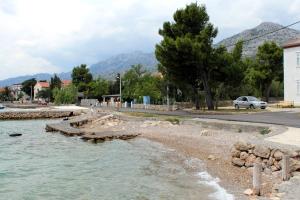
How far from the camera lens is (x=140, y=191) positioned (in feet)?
52.1

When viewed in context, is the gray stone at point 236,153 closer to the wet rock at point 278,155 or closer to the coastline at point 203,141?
the coastline at point 203,141

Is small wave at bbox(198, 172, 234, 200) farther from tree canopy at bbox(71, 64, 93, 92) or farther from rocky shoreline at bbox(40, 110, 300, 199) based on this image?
tree canopy at bbox(71, 64, 93, 92)

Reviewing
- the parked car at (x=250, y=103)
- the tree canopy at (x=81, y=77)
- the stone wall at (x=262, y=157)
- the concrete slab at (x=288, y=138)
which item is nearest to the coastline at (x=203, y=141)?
the stone wall at (x=262, y=157)

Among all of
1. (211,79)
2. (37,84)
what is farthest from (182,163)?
(37,84)

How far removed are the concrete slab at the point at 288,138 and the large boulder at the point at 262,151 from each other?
Result: 155 cm

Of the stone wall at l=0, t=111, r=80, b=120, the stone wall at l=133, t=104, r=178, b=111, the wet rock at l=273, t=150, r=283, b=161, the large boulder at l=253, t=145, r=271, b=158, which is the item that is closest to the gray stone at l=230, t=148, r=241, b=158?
the large boulder at l=253, t=145, r=271, b=158

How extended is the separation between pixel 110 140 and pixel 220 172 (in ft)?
55.9

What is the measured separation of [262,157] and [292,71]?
38.1 meters

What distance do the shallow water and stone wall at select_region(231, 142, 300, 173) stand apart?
1.81m

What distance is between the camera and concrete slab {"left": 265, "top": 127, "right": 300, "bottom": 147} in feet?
61.2

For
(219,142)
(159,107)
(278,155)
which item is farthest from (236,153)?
(159,107)

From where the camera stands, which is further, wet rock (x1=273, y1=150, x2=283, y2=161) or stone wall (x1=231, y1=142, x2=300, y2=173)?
wet rock (x1=273, y1=150, x2=283, y2=161)

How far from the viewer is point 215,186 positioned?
1581cm

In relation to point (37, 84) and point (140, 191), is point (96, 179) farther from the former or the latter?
point (37, 84)
